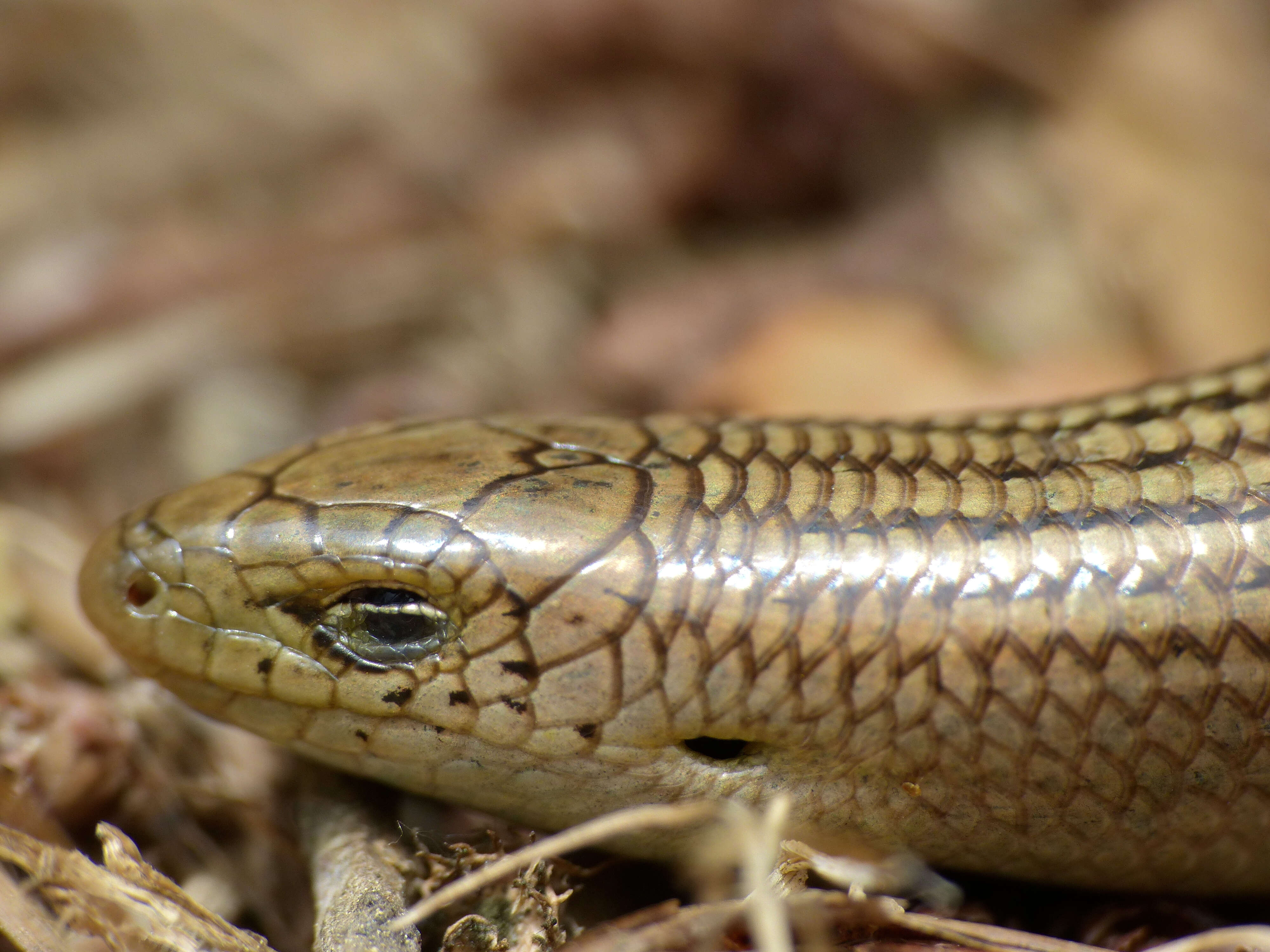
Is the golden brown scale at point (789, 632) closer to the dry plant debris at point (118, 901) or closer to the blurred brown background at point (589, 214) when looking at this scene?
the dry plant debris at point (118, 901)

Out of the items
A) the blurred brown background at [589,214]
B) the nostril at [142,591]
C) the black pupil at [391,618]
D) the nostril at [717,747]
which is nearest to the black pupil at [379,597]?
the black pupil at [391,618]

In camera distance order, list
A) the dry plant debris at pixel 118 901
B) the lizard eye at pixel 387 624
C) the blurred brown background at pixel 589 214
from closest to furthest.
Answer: the dry plant debris at pixel 118 901 → the lizard eye at pixel 387 624 → the blurred brown background at pixel 589 214

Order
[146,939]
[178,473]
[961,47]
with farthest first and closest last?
[961,47], [178,473], [146,939]

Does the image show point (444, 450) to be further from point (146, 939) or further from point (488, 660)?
point (146, 939)

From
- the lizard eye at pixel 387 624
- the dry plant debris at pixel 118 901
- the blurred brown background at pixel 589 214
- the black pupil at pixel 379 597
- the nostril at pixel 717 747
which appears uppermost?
the blurred brown background at pixel 589 214

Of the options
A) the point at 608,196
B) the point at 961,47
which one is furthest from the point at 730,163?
the point at 961,47

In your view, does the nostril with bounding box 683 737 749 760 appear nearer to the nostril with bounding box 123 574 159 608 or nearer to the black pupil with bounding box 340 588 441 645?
the black pupil with bounding box 340 588 441 645

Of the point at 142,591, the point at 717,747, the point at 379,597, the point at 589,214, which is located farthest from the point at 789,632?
the point at 589,214

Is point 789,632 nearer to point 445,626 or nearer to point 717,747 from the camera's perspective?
point 717,747
